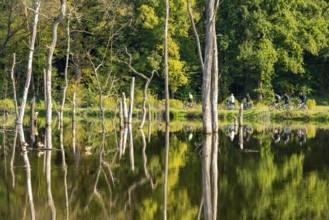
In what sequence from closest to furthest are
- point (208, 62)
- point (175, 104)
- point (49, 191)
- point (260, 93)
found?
point (49, 191)
point (208, 62)
point (175, 104)
point (260, 93)

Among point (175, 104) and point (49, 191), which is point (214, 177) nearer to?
point (49, 191)

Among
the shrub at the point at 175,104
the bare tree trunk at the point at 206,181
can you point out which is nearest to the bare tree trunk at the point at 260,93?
the shrub at the point at 175,104

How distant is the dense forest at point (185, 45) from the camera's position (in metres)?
57.2

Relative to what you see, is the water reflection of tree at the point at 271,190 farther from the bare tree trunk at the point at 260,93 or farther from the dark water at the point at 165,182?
the bare tree trunk at the point at 260,93

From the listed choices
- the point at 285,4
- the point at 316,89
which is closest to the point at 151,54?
the point at 285,4

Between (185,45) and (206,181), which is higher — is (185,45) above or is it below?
above

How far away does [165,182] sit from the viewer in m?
16.8

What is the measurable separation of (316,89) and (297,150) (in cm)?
3940

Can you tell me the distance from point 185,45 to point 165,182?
46.3 metres

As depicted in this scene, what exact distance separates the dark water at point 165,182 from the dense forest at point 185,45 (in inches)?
1185

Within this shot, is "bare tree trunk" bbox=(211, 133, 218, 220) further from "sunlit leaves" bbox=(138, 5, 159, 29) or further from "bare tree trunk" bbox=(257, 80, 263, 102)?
"bare tree trunk" bbox=(257, 80, 263, 102)

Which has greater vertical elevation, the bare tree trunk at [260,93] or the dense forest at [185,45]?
the dense forest at [185,45]

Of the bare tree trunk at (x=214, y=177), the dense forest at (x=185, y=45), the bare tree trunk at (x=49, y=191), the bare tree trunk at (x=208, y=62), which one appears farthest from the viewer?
the dense forest at (x=185, y=45)

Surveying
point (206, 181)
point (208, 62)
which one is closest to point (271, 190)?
point (206, 181)
